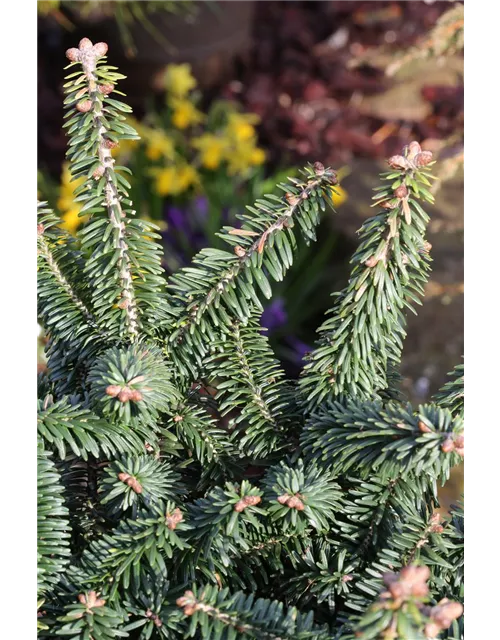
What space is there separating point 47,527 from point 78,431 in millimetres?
72

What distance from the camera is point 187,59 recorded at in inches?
93.3

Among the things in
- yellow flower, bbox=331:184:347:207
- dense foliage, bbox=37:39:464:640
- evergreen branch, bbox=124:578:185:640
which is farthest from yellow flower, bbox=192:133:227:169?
evergreen branch, bbox=124:578:185:640

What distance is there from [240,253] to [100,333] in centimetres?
15

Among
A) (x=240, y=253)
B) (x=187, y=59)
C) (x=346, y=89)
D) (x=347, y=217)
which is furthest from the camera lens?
(x=187, y=59)

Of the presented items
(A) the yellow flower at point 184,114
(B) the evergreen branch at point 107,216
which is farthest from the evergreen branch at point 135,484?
(A) the yellow flower at point 184,114

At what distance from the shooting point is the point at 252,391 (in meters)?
0.62

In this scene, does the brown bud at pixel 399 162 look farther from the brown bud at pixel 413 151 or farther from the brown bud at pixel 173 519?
the brown bud at pixel 173 519

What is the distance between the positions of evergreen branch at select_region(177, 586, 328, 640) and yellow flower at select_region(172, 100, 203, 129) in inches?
65.8

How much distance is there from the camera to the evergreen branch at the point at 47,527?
499mm

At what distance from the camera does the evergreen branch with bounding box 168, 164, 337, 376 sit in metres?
0.59

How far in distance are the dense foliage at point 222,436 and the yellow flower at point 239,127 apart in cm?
133

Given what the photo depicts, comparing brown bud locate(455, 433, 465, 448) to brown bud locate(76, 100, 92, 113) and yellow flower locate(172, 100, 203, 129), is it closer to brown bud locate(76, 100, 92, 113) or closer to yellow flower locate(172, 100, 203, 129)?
brown bud locate(76, 100, 92, 113)
